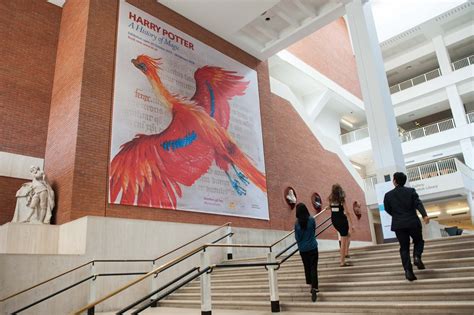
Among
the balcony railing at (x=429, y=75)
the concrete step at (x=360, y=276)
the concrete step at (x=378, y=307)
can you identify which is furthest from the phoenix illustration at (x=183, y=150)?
the balcony railing at (x=429, y=75)

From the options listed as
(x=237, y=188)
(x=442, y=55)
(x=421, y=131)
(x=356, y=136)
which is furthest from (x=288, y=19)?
(x=442, y=55)

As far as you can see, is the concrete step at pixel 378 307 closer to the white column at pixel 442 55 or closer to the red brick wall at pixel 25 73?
the red brick wall at pixel 25 73

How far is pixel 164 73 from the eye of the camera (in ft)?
34.3

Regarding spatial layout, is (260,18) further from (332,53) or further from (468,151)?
(468,151)

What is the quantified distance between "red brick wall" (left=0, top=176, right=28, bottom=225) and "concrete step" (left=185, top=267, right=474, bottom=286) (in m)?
4.66

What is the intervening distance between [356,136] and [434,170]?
6.30 m

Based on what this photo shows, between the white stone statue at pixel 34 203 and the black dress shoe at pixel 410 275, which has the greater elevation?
the white stone statue at pixel 34 203

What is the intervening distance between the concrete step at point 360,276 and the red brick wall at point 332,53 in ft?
45.0

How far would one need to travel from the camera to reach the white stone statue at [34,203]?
26.6ft

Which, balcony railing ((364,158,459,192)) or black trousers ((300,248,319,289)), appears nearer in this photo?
black trousers ((300,248,319,289))

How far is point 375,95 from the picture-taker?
Result: 10477mm

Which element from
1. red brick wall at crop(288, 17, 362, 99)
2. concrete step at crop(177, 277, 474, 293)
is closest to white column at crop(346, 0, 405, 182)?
concrete step at crop(177, 277, 474, 293)

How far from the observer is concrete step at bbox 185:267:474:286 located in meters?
4.91

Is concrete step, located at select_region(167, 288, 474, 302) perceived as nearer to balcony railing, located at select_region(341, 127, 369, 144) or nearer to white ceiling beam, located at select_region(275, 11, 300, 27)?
white ceiling beam, located at select_region(275, 11, 300, 27)
